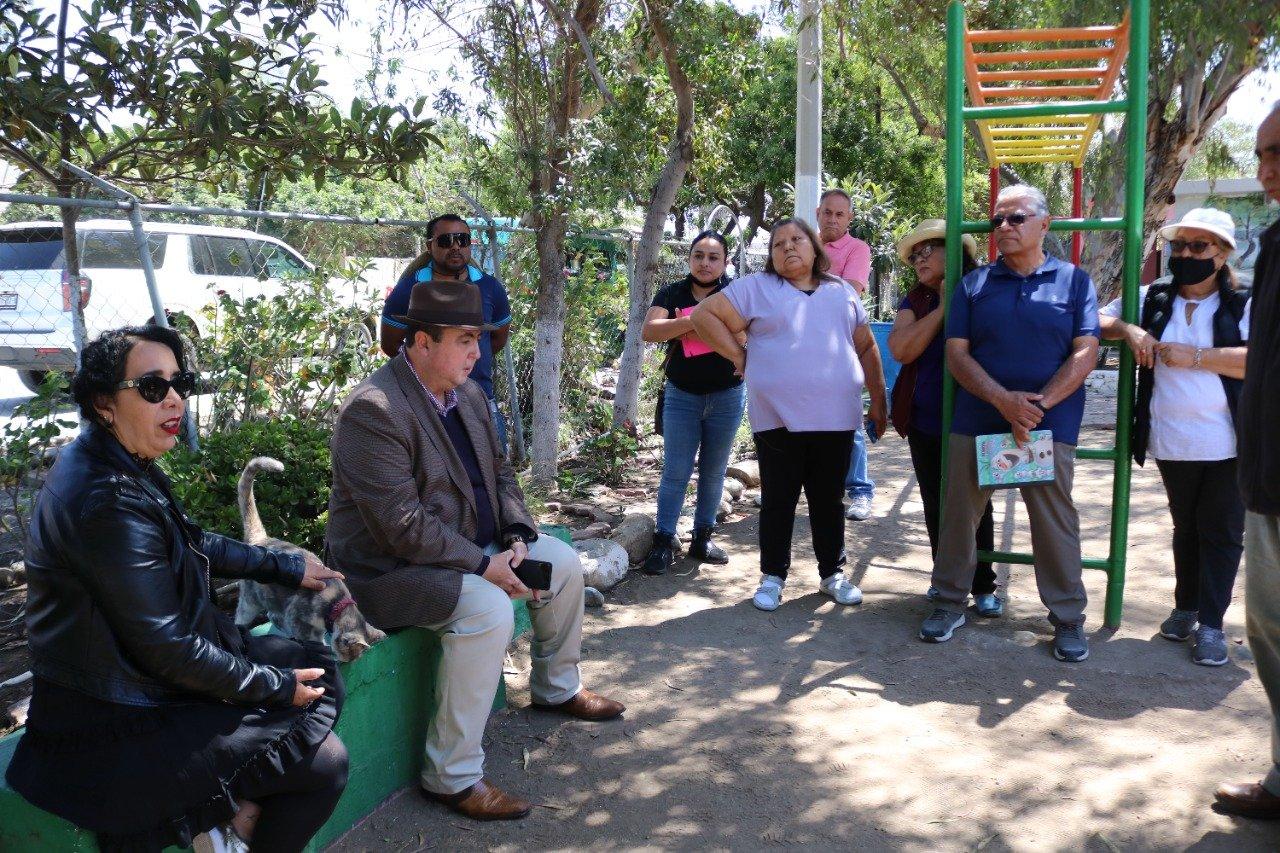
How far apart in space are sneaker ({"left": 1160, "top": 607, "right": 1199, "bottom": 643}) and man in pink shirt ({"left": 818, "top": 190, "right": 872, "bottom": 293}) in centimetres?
263

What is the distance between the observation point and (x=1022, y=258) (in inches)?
164

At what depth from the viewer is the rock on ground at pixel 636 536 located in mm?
5578

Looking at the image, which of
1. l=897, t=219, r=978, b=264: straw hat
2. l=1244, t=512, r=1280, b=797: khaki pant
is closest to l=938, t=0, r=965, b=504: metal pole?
l=897, t=219, r=978, b=264: straw hat

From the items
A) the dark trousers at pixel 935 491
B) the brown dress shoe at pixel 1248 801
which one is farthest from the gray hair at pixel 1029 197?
the brown dress shoe at pixel 1248 801

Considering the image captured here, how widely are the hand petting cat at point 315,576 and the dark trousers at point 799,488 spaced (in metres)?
2.32

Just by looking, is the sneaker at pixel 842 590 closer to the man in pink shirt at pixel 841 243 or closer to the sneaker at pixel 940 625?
the sneaker at pixel 940 625

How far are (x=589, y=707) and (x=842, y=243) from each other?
11.4ft

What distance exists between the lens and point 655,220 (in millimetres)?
7375

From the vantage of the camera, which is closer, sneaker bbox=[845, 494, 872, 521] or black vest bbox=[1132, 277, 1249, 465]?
black vest bbox=[1132, 277, 1249, 465]

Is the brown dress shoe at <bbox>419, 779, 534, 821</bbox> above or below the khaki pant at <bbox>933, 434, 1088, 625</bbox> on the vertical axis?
below

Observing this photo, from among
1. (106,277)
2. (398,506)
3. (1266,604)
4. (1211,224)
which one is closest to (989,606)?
(1266,604)

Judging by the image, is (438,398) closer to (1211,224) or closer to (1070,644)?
(1070,644)

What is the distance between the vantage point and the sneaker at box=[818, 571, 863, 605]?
4.93 meters

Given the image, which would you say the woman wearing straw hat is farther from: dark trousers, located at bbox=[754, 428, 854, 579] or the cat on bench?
the cat on bench
